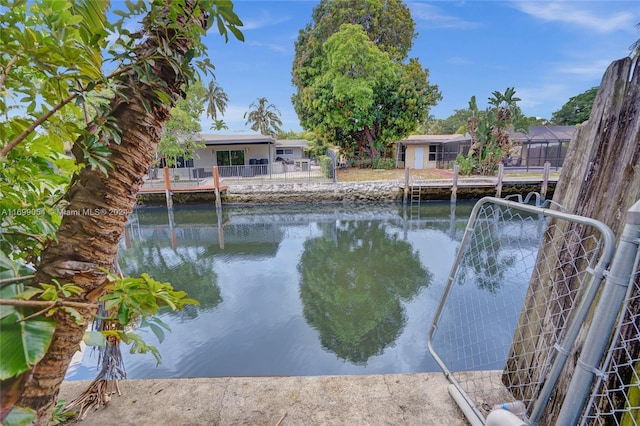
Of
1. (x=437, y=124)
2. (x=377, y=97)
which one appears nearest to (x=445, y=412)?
(x=377, y=97)

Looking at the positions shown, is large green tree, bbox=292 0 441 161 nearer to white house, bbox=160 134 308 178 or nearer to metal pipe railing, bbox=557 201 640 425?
white house, bbox=160 134 308 178

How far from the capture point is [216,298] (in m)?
5.41

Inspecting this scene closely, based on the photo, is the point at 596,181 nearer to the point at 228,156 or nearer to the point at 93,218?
the point at 93,218

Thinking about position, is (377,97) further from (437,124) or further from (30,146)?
(437,124)

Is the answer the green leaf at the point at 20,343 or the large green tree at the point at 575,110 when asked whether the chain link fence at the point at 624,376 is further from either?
the large green tree at the point at 575,110

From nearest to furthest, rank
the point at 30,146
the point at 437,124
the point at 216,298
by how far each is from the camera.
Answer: the point at 30,146, the point at 216,298, the point at 437,124

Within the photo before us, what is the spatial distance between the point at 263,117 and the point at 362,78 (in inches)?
650

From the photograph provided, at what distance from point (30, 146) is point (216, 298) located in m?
4.96

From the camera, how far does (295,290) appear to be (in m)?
5.68

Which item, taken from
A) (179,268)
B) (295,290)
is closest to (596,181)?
(295,290)

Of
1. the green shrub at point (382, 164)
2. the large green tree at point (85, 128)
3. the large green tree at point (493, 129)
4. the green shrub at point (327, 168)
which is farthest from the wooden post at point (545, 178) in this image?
the large green tree at point (85, 128)

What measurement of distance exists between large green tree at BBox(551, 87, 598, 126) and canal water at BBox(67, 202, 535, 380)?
78.8 ft

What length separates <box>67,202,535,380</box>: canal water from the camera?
3789 millimetres

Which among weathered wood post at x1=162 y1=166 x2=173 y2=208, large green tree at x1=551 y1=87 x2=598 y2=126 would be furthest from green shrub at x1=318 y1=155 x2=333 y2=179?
large green tree at x1=551 y1=87 x2=598 y2=126
